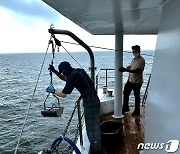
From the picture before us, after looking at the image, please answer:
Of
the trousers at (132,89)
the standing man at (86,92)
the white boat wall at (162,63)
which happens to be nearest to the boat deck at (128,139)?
the trousers at (132,89)

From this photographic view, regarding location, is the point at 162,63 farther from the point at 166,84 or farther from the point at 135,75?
the point at 135,75

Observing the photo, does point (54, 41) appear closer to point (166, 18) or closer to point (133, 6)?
point (133, 6)

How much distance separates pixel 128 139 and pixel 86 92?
158 cm

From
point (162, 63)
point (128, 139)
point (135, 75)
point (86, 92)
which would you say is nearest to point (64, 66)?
point (86, 92)

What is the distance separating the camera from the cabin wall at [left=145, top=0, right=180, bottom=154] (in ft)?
6.45

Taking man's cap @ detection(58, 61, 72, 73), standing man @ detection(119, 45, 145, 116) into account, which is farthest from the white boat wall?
standing man @ detection(119, 45, 145, 116)

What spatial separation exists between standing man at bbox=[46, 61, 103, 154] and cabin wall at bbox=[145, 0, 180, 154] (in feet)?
2.17

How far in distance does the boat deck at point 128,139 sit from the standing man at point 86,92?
2.40ft

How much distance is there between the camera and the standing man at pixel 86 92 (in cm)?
296

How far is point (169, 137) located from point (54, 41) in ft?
5.73

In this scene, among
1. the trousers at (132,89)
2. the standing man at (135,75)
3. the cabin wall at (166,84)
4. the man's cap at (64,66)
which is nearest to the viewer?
the cabin wall at (166,84)

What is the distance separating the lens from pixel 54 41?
3.12 metres

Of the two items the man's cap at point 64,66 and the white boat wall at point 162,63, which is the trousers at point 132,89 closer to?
the white boat wall at point 162,63

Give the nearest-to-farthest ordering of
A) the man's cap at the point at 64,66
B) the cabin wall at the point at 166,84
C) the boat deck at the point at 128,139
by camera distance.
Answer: the cabin wall at the point at 166,84, the man's cap at the point at 64,66, the boat deck at the point at 128,139
